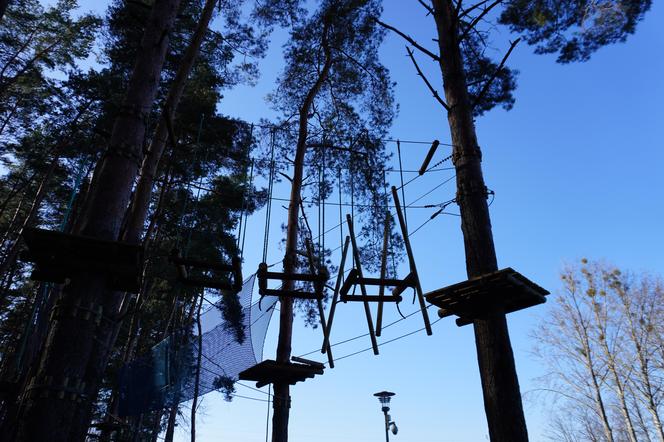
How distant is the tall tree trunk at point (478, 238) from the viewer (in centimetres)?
411

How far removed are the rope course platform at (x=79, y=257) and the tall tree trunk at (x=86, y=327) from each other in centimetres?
11

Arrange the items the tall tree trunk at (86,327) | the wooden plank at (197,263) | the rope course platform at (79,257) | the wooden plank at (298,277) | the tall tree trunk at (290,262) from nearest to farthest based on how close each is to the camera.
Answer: the tall tree trunk at (86,327), the rope course platform at (79,257), the wooden plank at (197,263), the wooden plank at (298,277), the tall tree trunk at (290,262)

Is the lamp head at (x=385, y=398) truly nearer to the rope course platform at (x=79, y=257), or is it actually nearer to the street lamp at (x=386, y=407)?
the street lamp at (x=386, y=407)

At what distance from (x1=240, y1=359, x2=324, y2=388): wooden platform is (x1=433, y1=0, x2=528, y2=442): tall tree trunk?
10.8ft

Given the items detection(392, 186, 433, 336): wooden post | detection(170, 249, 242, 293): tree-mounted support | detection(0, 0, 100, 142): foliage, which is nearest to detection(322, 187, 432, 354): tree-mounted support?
detection(392, 186, 433, 336): wooden post

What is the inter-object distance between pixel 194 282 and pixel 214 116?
8146 millimetres

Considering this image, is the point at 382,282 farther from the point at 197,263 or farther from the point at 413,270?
the point at 197,263

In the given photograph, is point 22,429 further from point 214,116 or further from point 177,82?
point 214,116

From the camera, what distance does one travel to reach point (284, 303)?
8.29m

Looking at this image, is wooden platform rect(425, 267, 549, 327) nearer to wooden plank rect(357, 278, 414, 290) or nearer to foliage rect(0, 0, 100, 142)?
wooden plank rect(357, 278, 414, 290)

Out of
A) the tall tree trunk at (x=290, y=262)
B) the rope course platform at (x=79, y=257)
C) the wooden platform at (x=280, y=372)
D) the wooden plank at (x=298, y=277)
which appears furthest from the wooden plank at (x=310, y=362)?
the rope course platform at (x=79, y=257)

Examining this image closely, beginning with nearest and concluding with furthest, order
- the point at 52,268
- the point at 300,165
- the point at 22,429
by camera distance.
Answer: the point at 22,429, the point at 52,268, the point at 300,165

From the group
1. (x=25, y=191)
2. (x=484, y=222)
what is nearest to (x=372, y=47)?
(x=484, y=222)

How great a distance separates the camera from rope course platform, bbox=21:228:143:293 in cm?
364
